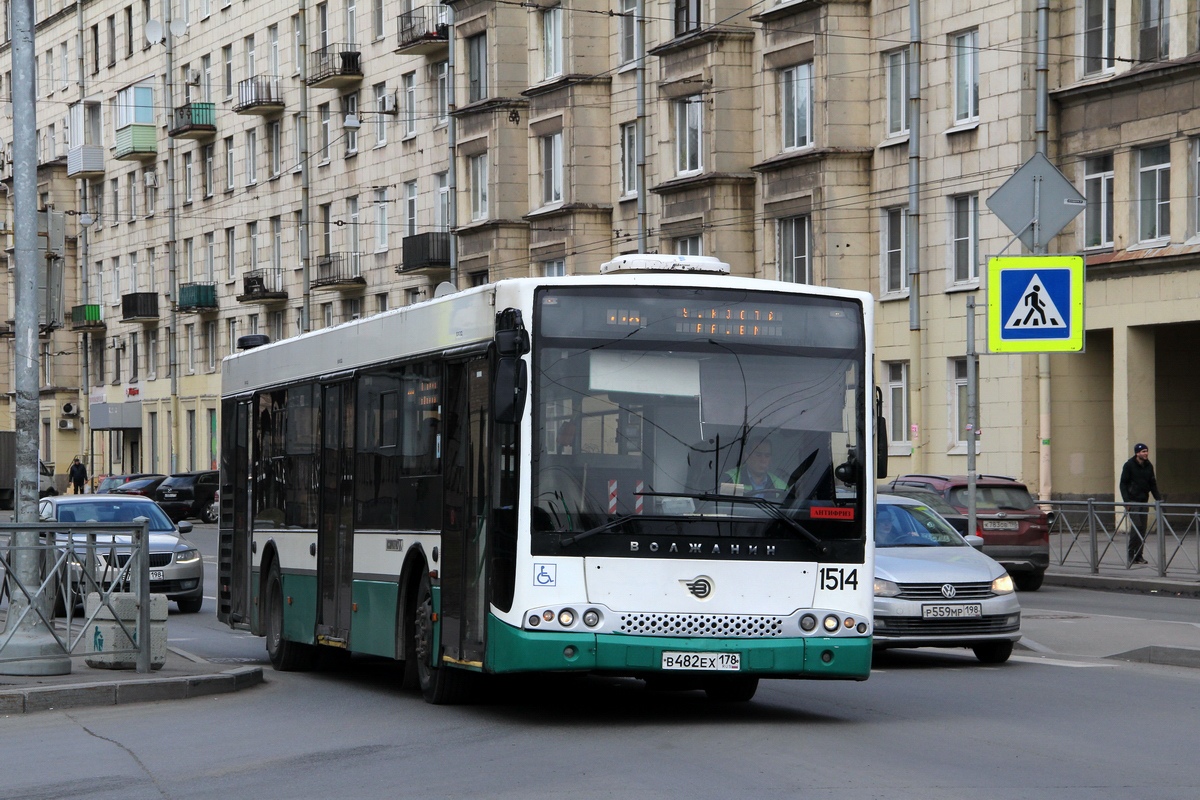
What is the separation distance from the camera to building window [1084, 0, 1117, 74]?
35062 millimetres

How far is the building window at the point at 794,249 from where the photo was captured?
40.4 meters

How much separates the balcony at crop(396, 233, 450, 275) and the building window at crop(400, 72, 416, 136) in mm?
3948

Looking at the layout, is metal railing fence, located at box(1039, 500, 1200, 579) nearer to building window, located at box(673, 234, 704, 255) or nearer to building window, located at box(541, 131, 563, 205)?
building window, located at box(673, 234, 704, 255)

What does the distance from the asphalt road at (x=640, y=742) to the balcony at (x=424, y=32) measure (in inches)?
1567

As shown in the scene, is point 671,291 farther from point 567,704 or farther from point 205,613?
point 205,613

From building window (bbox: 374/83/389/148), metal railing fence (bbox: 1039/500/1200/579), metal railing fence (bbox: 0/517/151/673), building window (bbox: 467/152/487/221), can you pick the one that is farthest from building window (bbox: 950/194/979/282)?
metal railing fence (bbox: 0/517/151/673)

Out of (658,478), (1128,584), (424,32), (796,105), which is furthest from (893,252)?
(658,478)

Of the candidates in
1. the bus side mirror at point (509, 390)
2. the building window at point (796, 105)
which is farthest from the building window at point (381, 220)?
the bus side mirror at point (509, 390)

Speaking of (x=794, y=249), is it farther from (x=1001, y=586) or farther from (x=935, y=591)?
(x=935, y=591)

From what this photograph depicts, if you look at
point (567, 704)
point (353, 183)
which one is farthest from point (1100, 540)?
point (353, 183)

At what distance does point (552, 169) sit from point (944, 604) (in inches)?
1367

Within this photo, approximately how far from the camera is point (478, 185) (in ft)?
173

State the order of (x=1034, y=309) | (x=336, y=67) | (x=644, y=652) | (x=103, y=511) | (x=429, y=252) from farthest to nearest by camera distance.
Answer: (x=336, y=67)
(x=429, y=252)
(x=103, y=511)
(x=1034, y=309)
(x=644, y=652)

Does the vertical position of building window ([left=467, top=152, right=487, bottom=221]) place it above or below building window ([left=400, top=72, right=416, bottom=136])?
below
